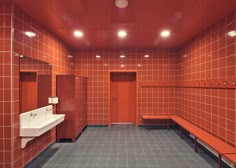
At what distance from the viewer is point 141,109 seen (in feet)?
17.1

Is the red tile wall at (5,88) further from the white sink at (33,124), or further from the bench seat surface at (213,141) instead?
the bench seat surface at (213,141)

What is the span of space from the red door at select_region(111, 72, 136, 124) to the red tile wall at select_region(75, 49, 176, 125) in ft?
1.18

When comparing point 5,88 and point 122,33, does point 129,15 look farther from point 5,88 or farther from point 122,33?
point 5,88

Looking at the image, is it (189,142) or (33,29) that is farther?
(189,142)

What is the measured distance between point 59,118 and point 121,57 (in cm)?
286

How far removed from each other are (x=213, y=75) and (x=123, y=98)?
3079mm

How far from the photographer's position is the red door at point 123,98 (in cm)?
554

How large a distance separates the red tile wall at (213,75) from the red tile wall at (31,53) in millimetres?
3350

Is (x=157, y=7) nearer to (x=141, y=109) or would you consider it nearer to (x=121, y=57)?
(x=121, y=57)

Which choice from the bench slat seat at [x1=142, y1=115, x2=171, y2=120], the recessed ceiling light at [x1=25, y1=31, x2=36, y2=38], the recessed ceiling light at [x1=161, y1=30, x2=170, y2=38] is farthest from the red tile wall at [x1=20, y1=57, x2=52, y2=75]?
the bench slat seat at [x1=142, y1=115, x2=171, y2=120]

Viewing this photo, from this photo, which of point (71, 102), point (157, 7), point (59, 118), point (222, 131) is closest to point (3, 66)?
point (59, 118)

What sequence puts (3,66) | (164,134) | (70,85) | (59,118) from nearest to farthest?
(3,66) → (59,118) → (70,85) → (164,134)

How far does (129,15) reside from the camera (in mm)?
2662

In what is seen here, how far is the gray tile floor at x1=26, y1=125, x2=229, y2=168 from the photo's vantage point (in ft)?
9.11
